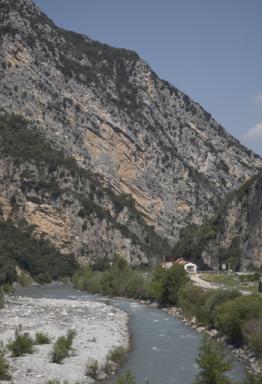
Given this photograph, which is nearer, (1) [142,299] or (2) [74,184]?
(1) [142,299]

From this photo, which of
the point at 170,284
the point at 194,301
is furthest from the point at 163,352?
the point at 170,284

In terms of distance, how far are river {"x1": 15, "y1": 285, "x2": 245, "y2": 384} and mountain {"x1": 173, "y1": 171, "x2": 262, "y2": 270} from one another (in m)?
39.1

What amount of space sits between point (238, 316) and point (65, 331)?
15.0 meters

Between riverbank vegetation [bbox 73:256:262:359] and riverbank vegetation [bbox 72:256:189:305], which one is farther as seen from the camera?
riverbank vegetation [bbox 72:256:189:305]

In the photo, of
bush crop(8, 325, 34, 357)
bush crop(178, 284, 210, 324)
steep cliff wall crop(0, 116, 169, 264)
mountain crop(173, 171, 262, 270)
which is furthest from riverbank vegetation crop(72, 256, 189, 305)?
steep cliff wall crop(0, 116, 169, 264)

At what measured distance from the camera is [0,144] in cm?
18438

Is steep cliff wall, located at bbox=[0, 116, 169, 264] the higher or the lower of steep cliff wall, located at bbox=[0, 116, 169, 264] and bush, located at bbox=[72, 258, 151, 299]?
the higher

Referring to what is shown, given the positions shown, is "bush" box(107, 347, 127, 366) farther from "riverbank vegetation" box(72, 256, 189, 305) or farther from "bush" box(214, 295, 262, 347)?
"riverbank vegetation" box(72, 256, 189, 305)

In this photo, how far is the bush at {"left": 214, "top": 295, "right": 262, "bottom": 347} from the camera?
43.2 m

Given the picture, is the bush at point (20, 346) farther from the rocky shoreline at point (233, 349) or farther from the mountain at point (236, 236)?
the mountain at point (236, 236)

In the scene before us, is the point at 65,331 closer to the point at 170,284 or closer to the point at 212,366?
the point at 212,366

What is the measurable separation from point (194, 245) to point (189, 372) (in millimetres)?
100375

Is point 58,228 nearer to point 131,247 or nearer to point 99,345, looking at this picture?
point 131,247

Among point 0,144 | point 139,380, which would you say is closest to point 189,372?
point 139,380
